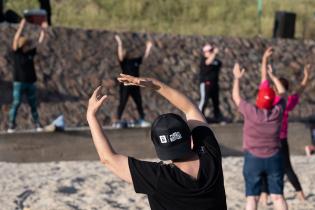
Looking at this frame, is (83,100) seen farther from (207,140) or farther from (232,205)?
(207,140)

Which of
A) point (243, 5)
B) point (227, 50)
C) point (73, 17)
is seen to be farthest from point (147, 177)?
point (243, 5)

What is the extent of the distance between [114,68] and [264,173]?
10462 mm

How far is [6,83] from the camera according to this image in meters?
16.6

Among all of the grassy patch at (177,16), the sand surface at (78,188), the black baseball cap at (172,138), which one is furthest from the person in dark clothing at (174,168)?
the grassy patch at (177,16)

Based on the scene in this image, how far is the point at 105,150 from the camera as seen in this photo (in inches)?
165

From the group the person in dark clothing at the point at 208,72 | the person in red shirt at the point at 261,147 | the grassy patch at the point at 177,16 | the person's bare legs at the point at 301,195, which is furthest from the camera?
the grassy patch at the point at 177,16

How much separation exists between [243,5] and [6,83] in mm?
14182

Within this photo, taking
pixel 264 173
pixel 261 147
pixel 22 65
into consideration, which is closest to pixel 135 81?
pixel 261 147

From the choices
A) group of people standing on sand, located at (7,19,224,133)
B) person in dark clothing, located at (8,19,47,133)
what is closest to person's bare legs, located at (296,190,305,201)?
group of people standing on sand, located at (7,19,224,133)

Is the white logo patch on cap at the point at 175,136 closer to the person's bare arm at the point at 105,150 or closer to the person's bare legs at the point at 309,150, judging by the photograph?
the person's bare arm at the point at 105,150

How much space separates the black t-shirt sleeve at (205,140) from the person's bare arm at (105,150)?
1.23 feet

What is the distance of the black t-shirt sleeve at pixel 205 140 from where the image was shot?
14.0 ft

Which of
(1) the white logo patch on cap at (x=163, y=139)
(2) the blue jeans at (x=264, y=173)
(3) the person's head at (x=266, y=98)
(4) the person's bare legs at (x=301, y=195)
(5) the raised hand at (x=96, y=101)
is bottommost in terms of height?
(4) the person's bare legs at (x=301, y=195)

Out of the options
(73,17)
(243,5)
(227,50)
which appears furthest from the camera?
(243,5)
